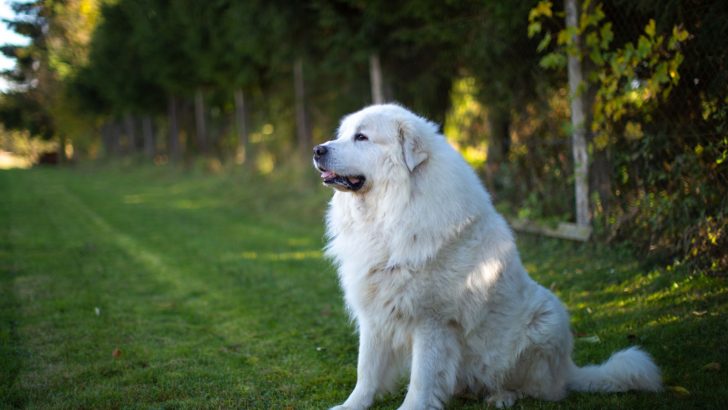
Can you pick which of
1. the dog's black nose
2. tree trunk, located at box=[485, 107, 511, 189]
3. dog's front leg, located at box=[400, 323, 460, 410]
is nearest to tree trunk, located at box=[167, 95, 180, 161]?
tree trunk, located at box=[485, 107, 511, 189]

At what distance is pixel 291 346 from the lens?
470cm

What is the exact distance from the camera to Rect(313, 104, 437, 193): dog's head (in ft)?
11.0

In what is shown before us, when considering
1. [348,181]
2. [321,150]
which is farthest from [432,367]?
→ [321,150]

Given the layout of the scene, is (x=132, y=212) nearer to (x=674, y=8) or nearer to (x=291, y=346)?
(x=291, y=346)

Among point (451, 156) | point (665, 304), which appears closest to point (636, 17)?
point (665, 304)

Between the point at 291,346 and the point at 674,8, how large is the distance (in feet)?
14.1

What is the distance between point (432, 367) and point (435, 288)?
0.42 meters

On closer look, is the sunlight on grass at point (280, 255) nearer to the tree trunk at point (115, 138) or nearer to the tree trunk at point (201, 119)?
the tree trunk at point (201, 119)

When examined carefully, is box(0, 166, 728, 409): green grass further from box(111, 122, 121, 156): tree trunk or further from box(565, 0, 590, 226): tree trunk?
box(111, 122, 121, 156): tree trunk

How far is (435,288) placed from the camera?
3.24 m

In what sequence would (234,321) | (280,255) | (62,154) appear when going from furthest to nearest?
(62,154) < (280,255) < (234,321)

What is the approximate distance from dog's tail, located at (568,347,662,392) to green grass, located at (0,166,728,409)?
0.07 meters

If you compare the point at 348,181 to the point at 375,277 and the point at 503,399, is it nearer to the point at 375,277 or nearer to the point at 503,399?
the point at 375,277

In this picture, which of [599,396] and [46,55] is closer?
[599,396]
